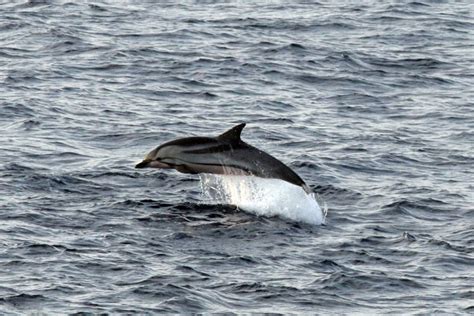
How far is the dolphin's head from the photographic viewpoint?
27.0 meters

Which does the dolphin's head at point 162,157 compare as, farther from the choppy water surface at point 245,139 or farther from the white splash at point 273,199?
the white splash at point 273,199

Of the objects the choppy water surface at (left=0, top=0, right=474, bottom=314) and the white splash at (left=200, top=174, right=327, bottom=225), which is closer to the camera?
the choppy water surface at (left=0, top=0, right=474, bottom=314)

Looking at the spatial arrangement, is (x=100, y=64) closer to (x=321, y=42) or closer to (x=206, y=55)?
(x=206, y=55)

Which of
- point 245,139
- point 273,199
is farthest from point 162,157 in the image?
point 245,139

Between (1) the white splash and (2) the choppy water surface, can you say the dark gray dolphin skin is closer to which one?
(1) the white splash

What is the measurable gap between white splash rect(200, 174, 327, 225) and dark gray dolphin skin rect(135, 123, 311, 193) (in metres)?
0.48

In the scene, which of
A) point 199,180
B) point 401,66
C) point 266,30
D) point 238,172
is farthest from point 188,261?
point 266,30

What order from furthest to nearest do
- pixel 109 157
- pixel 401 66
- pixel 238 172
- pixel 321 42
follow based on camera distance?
pixel 321 42 → pixel 401 66 → pixel 109 157 → pixel 238 172

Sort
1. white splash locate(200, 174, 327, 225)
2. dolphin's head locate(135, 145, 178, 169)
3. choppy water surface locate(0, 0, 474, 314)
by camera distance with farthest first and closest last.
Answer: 1. white splash locate(200, 174, 327, 225)
2. dolphin's head locate(135, 145, 178, 169)
3. choppy water surface locate(0, 0, 474, 314)

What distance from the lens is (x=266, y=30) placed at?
4472 cm

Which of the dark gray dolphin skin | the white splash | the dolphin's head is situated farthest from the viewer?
the white splash

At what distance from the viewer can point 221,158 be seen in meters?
26.7

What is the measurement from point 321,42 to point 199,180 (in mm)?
14317

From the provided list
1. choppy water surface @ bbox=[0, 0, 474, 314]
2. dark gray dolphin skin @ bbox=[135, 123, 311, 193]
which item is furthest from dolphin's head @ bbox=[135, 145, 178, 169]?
choppy water surface @ bbox=[0, 0, 474, 314]
